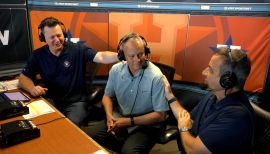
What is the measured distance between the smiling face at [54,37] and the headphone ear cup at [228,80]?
4.58ft

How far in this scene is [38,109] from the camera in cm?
165

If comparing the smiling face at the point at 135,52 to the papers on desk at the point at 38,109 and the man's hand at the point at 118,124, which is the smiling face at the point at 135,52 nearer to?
the man's hand at the point at 118,124

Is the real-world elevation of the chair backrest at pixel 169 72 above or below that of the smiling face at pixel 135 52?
below

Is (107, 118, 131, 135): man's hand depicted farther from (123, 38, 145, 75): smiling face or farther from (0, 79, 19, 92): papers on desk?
(0, 79, 19, 92): papers on desk

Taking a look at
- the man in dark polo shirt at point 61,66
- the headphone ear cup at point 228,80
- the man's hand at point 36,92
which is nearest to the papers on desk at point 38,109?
the man's hand at point 36,92

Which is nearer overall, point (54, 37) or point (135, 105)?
point (135, 105)

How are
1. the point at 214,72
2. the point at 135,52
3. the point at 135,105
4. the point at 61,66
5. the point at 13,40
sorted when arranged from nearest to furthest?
the point at 214,72 < the point at 135,52 < the point at 135,105 < the point at 61,66 < the point at 13,40

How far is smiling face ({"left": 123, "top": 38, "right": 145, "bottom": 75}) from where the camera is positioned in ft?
5.79

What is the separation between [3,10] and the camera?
274cm

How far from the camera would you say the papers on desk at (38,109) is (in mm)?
1571

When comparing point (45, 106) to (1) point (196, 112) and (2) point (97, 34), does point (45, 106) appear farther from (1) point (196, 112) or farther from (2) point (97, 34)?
(2) point (97, 34)

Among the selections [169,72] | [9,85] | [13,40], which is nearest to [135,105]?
[169,72]

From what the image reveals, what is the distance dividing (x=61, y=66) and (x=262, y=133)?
1.58 meters

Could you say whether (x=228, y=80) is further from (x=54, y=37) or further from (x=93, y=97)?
(x=54, y=37)
